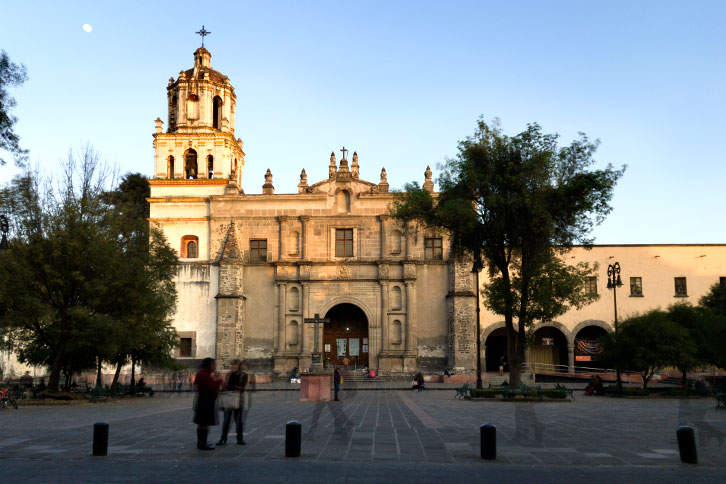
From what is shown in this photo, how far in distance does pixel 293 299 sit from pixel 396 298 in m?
6.60

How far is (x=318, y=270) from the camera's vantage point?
4534cm

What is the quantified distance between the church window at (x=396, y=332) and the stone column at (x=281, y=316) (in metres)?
6.91

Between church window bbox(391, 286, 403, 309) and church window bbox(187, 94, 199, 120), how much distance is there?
17666mm

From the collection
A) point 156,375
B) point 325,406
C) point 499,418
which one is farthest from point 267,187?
point 499,418

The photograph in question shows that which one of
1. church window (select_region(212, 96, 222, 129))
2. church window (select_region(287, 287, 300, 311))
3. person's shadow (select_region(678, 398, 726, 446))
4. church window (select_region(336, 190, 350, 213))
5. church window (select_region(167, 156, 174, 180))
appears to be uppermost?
church window (select_region(212, 96, 222, 129))

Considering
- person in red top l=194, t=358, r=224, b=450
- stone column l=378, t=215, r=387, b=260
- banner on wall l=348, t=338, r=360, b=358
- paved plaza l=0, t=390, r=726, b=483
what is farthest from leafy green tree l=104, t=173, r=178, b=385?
person in red top l=194, t=358, r=224, b=450

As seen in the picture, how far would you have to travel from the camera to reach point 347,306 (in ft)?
154

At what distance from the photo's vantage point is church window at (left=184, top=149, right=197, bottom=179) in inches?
1881

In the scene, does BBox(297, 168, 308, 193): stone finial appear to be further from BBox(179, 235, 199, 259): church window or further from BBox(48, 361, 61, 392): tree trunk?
BBox(48, 361, 61, 392): tree trunk

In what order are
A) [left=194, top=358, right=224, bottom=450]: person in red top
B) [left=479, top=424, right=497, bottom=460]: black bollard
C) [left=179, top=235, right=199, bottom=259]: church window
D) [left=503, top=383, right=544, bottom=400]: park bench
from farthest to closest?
[left=179, top=235, right=199, bottom=259]: church window
[left=503, top=383, right=544, bottom=400]: park bench
[left=194, top=358, right=224, bottom=450]: person in red top
[left=479, top=424, right=497, bottom=460]: black bollard

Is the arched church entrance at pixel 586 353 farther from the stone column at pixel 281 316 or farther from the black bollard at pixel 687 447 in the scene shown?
the black bollard at pixel 687 447

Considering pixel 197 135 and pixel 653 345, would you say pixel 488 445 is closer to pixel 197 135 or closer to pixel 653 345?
pixel 653 345

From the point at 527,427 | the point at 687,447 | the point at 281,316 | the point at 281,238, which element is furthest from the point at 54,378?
the point at 687,447

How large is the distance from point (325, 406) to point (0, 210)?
1462 centimetres
